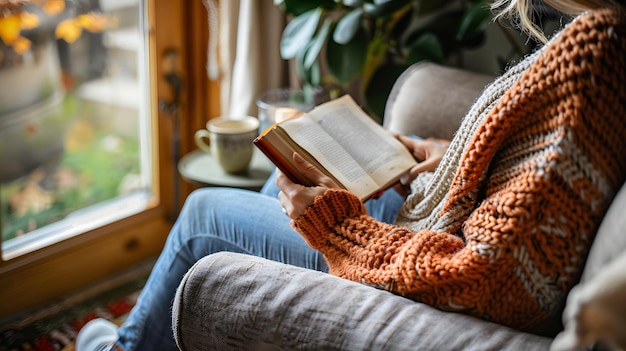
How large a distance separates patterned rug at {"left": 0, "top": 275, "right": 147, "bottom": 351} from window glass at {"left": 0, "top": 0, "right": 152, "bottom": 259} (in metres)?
0.18

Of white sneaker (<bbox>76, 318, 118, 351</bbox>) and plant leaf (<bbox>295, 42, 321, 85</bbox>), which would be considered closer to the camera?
white sneaker (<bbox>76, 318, 118, 351</bbox>)

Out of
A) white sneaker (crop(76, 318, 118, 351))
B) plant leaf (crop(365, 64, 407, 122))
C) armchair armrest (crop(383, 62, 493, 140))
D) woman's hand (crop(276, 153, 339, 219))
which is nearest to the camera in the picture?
woman's hand (crop(276, 153, 339, 219))

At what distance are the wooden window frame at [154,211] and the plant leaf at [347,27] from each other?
48cm

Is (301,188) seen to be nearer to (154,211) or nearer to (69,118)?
(69,118)

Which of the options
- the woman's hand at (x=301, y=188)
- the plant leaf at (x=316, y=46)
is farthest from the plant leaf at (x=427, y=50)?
the woman's hand at (x=301, y=188)

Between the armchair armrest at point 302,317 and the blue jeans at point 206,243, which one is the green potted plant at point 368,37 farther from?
the armchair armrest at point 302,317

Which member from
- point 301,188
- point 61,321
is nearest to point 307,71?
point 301,188

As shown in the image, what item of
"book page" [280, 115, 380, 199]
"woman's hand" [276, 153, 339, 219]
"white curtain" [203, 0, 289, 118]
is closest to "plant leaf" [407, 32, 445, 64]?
"white curtain" [203, 0, 289, 118]

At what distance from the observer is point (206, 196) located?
1.20 m

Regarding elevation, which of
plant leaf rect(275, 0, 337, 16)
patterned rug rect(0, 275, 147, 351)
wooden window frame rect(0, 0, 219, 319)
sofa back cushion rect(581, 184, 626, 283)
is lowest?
patterned rug rect(0, 275, 147, 351)

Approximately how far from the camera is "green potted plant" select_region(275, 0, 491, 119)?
160 cm

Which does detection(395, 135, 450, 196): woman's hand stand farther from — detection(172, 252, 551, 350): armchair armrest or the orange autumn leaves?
the orange autumn leaves

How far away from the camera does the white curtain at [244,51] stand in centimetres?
176

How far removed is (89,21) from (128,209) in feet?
1.82
